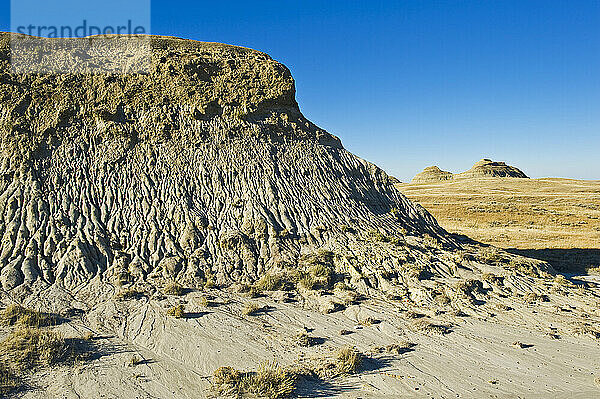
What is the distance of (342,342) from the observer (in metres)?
11.5

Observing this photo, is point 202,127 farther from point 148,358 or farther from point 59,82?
point 148,358

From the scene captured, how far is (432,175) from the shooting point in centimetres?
11156

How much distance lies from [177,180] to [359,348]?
11.8 m

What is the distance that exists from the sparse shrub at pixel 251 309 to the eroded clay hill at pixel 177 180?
6.99 feet

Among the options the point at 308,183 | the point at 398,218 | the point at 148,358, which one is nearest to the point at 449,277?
the point at 398,218

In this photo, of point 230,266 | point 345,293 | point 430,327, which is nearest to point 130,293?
point 230,266

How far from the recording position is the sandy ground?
362 inches

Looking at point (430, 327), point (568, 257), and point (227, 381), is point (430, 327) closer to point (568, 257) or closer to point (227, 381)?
point (227, 381)

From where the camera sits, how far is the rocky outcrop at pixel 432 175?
109 metres

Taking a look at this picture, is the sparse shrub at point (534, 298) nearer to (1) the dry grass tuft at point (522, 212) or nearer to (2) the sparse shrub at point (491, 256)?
(2) the sparse shrub at point (491, 256)

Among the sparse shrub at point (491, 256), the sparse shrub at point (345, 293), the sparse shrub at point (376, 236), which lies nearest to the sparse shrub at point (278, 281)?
the sparse shrub at point (345, 293)

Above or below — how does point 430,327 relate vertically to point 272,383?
above

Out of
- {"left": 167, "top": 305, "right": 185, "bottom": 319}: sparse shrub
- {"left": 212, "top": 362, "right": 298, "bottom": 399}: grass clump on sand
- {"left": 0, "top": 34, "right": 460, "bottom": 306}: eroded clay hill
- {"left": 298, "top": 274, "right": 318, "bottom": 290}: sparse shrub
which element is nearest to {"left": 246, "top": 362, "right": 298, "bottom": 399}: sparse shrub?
{"left": 212, "top": 362, "right": 298, "bottom": 399}: grass clump on sand

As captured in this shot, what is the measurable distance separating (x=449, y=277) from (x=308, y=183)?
839 cm
